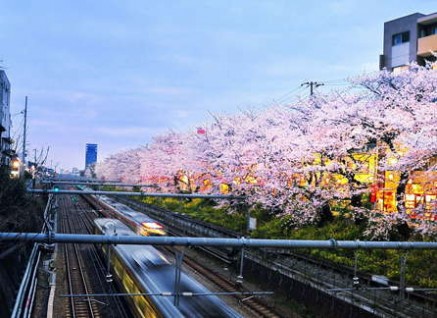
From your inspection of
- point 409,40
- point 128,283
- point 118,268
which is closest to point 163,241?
point 128,283

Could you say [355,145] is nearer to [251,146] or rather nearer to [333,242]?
[251,146]

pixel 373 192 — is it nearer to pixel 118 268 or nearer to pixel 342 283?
pixel 342 283

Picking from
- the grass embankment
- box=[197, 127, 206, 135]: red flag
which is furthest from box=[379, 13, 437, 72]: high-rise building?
the grass embankment

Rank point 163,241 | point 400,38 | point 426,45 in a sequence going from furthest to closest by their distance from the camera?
point 400,38
point 426,45
point 163,241

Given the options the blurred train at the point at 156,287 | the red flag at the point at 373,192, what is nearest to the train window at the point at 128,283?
the blurred train at the point at 156,287

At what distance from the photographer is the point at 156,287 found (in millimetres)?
11336

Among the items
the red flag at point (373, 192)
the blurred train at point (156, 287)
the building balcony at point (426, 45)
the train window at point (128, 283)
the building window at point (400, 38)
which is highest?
the building window at point (400, 38)

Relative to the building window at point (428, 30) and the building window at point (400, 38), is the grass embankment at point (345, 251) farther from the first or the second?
the building window at point (428, 30)

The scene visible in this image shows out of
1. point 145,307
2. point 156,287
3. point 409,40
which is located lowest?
point 145,307

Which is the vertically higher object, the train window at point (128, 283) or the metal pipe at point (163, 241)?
the metal pipe at point (163, 241)

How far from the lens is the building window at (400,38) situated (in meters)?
37.5

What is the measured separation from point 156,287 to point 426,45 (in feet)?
110

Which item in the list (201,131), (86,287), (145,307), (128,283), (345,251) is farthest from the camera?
(201,131)

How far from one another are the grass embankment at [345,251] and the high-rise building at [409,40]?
1862 cm
